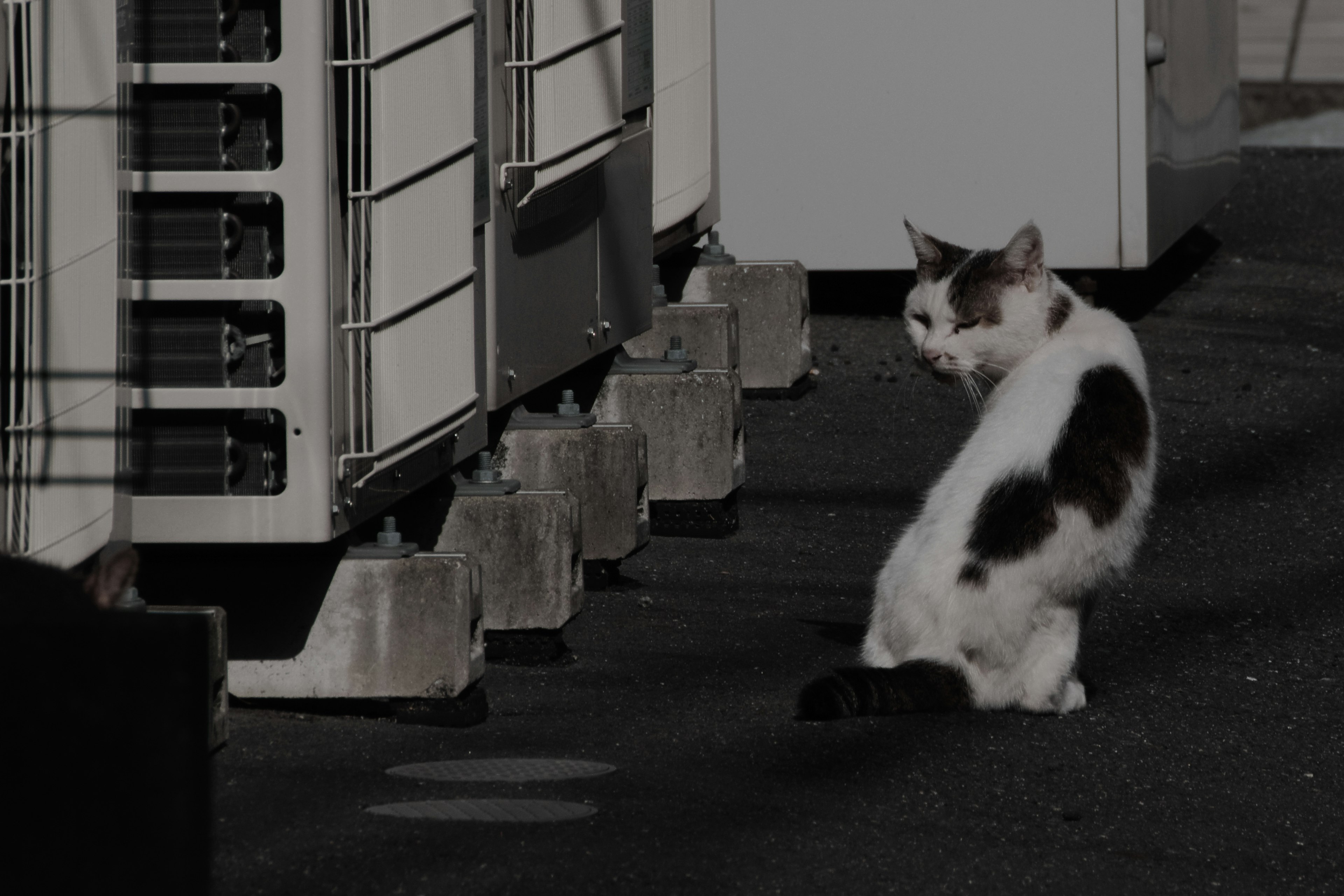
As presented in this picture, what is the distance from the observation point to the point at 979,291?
4.88m

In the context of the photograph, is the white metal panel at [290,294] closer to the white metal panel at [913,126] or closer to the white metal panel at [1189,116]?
the white metal panel at [913,126]

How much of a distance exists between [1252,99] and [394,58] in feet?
48.3

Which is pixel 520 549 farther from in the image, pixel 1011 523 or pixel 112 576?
pixel 112 576

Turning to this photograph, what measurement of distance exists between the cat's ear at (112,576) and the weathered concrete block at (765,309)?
5567mm

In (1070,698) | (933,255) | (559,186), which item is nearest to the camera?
(1070,698)

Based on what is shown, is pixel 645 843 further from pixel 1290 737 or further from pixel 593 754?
pixel 1290 737

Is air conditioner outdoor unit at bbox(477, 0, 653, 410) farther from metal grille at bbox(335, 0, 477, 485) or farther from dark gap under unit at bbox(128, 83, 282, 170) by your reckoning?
dark gap under unit at bbox(128, 83, 282, 170)

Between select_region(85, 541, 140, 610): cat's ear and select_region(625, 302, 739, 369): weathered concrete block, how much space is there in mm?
4538

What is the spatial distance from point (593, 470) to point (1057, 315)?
1.55 m

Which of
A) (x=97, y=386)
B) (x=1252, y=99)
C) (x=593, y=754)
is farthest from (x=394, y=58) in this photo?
(x=1252, y=99)

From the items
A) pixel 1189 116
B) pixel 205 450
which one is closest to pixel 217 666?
pixel 205 450

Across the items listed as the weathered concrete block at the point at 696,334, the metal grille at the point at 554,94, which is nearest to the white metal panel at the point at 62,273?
the metal grille at the point at 554,94

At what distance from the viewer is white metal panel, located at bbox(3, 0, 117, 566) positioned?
3.31 metres

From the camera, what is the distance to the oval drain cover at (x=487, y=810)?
352cm
